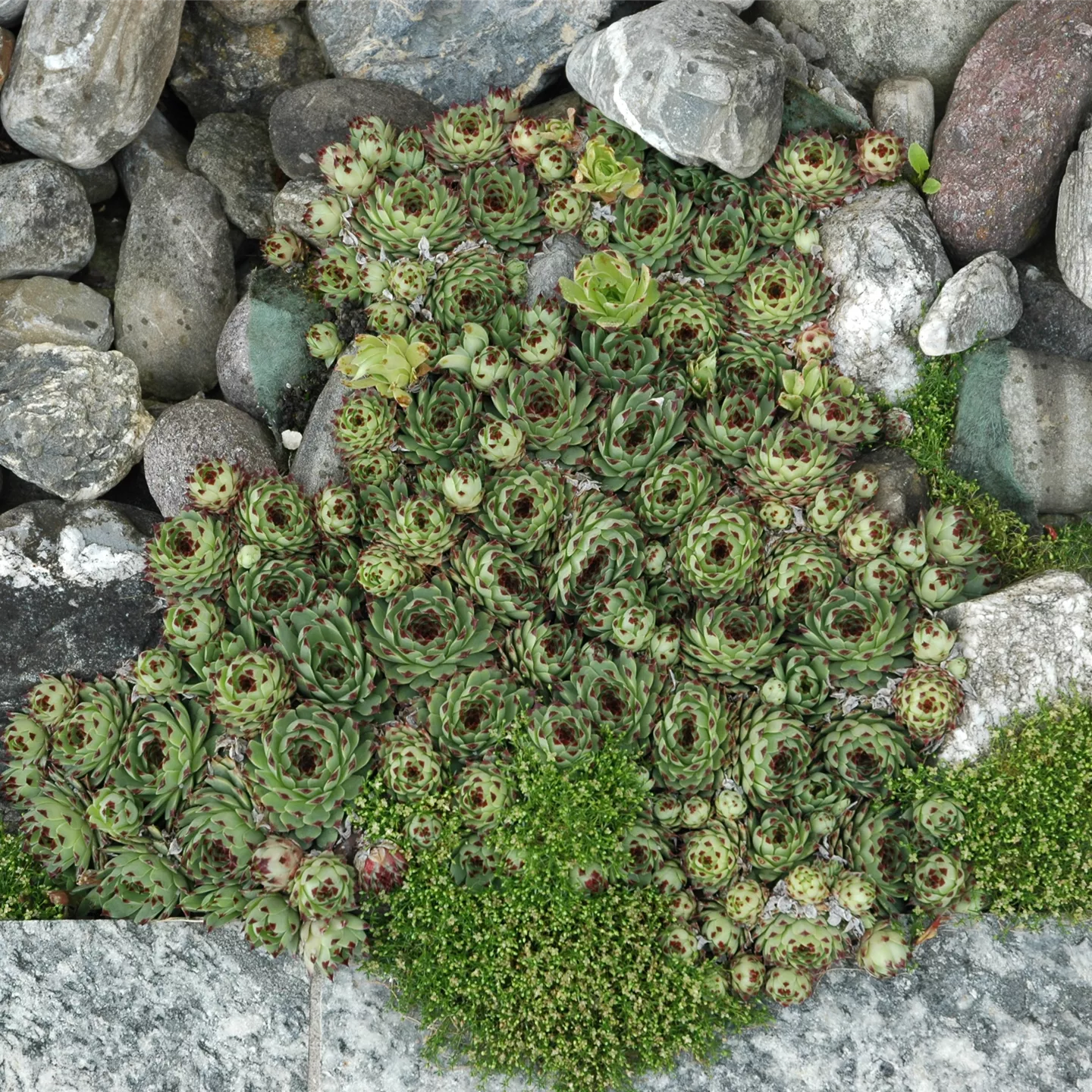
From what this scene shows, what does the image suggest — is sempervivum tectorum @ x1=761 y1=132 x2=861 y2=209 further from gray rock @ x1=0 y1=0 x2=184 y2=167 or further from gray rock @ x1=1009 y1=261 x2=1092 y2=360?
gray rock @ x1=0 y1=0 x2=184 y2=167

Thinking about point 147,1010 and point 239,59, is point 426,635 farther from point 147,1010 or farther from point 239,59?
point 239,59

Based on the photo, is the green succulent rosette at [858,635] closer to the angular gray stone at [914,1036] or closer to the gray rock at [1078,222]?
the angular gray stone at [914,1036]

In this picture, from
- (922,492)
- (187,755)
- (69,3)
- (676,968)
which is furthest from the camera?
(69,3)

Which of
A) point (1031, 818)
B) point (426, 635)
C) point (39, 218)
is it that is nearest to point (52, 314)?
point (39, 218)

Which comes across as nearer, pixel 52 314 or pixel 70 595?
pixel 70 595

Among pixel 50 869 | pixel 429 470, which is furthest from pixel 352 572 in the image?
pixel 50 869

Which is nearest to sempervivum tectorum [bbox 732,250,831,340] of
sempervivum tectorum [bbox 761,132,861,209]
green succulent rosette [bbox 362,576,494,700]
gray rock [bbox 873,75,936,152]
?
sempervivum tectorum [bbox 761,132,861,209]

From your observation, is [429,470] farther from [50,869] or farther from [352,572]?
[50,869]
